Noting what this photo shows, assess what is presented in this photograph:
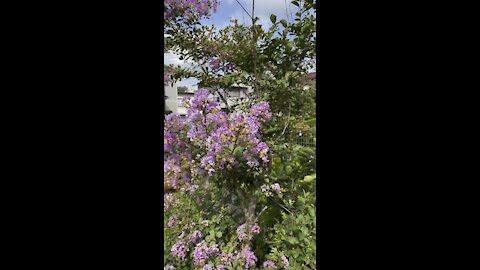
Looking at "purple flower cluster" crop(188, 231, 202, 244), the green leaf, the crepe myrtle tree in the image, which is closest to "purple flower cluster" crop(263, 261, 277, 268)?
"purple flower cluster" crop(188, 231, 202, 244)

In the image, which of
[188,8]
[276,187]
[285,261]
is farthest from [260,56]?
[285,261]

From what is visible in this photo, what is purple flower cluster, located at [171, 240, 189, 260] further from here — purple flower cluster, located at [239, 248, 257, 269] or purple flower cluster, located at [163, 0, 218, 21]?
purple flower cluster, located at [163, 0, 218, 21]

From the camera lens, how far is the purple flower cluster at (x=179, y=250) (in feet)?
3.97

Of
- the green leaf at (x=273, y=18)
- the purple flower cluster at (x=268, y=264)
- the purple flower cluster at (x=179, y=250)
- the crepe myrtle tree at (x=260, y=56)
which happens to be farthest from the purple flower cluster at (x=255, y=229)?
the green leaf at (x=273, y=18)

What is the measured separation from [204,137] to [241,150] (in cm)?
14

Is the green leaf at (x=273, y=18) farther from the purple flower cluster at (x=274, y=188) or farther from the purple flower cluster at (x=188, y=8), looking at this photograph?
the purple flower cluster at (x=274, y=188)

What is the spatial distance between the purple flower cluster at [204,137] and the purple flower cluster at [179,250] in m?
0.20
